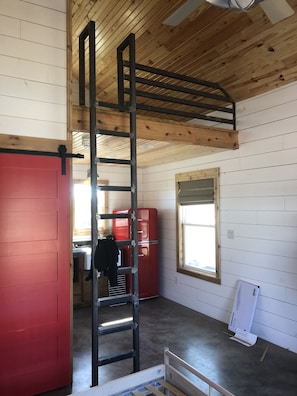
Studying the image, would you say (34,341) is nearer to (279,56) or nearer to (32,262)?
(32,262)

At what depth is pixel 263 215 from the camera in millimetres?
3711

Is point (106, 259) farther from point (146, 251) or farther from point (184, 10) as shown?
point (146, 251)

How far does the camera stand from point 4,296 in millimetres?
2543

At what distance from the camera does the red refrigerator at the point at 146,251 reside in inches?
209

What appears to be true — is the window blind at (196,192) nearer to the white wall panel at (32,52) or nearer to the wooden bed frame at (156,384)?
the white wall panel at (32,52)

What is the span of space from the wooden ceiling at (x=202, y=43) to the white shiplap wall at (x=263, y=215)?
1.02 ft

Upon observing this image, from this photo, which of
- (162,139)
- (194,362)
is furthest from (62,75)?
Answer: (194,362)

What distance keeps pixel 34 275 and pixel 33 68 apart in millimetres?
1865

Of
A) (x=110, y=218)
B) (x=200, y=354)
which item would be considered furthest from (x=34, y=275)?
(x=200, y=354)

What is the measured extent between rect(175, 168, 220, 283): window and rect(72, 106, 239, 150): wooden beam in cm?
60

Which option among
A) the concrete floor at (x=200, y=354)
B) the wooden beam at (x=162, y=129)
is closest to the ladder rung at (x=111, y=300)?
the concrete floor at (x=200, y=354)

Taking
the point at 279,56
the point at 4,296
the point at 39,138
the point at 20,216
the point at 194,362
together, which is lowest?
the point at 194,362

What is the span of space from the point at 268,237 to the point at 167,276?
→ 233 cm

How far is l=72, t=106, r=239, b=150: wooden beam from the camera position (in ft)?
9.99
